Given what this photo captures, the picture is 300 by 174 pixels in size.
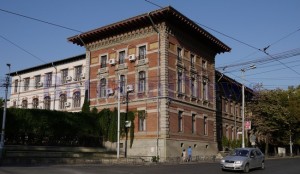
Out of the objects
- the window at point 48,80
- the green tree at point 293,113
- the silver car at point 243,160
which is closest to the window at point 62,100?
the window at point 48,80

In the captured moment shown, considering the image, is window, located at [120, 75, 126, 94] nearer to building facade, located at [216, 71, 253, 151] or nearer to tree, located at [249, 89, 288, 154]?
building facade, located at [216, 71, 253, 151]

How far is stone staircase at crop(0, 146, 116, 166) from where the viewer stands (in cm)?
2930

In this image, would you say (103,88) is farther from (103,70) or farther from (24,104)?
(24,104)

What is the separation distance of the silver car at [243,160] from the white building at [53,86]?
28.4 metres

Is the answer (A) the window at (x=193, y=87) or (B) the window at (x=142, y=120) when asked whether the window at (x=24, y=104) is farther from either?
(A) the window at (x=193, y=87)

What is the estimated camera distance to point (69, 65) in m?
52.7

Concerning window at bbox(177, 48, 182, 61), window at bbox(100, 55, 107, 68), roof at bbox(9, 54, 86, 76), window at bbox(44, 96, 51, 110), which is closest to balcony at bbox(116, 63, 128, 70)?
window at bbox(100, 55, 107, 68)

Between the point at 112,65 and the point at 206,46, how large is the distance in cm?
1164

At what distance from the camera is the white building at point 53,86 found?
50.8m

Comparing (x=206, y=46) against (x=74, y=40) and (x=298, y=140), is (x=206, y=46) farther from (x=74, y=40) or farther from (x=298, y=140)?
(x=298, y=140)

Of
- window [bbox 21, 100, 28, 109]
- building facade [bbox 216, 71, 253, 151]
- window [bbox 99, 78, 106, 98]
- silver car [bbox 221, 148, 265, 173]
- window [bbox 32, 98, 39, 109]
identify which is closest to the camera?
silver car [bbox 221, 148, 265, 173]

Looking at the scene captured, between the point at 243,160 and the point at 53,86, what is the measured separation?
3693cm

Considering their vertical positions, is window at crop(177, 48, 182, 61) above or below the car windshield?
above

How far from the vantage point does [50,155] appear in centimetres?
3303
